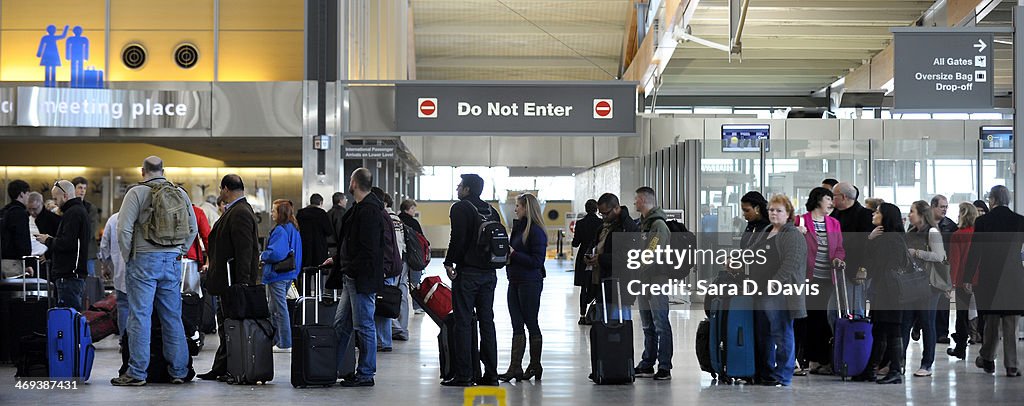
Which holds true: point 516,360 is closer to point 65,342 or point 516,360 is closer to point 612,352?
A: point 612,352

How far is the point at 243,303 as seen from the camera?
7.94 meters

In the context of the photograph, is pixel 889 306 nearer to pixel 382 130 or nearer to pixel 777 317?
pixel 777 317

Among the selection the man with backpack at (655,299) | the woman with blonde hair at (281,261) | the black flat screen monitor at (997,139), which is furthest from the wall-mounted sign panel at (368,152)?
the black flat screen monitor at (997,139)

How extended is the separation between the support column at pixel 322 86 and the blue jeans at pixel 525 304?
23.6 ft

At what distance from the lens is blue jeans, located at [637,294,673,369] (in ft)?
27.8

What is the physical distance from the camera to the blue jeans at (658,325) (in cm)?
848

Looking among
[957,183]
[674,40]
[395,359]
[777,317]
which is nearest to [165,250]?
[395,359]

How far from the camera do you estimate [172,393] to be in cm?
761

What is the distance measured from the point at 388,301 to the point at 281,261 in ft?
6.57

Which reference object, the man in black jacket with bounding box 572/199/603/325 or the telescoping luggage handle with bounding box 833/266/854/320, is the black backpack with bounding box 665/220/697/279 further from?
the man in black jacket with bounding box 572/199/603/325

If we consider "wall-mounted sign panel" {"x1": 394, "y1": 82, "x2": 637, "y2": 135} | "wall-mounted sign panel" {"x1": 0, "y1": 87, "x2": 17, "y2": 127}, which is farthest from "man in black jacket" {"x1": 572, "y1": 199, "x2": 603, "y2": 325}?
"wall-mounted sign panel" {"x1": 0, "y1": 87, "x2": 17, "y2": 127}

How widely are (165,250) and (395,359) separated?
2.52m

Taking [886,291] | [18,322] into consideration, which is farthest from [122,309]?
[886,291]

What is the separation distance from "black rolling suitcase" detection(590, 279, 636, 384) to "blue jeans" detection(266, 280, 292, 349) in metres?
3.35
